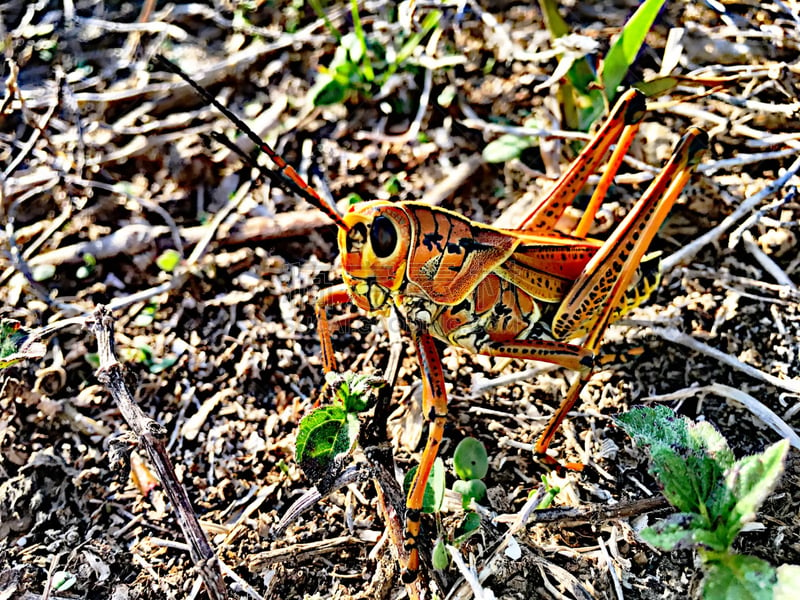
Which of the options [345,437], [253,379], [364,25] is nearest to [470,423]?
[345,437]

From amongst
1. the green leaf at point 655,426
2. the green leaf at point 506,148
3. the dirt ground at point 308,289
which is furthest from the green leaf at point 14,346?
the green leaf at point 506,148

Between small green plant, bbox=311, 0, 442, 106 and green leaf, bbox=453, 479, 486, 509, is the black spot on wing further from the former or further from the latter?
small green plant, bbox=311, 0, 442, 106

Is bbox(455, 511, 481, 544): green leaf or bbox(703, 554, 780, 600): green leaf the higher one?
bbox(703, 554, 780, 600): green leaf

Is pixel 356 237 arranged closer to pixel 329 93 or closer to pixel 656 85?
pixel 656 85

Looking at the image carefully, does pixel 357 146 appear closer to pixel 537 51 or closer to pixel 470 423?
pixel 537 51

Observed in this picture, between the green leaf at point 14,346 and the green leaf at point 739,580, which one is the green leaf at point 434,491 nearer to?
the green leaf at point 739,580

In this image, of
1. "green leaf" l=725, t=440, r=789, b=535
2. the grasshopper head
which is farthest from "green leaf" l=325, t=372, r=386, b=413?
"green leaf" l=725, t=440, r=789, b=535

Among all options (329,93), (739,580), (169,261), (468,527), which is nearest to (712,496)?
(739,580)
